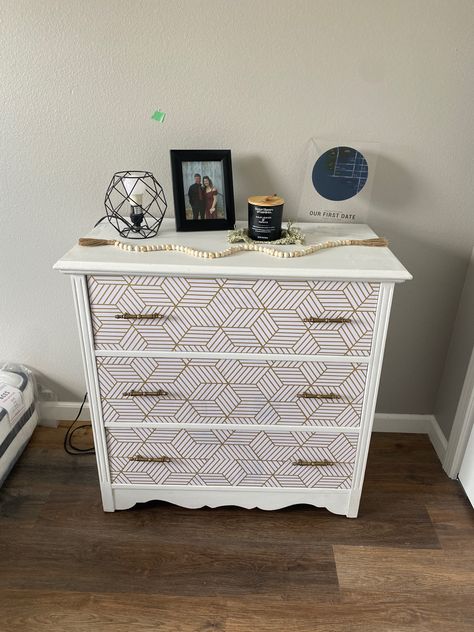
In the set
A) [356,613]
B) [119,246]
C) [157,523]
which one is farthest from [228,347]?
[356,613]

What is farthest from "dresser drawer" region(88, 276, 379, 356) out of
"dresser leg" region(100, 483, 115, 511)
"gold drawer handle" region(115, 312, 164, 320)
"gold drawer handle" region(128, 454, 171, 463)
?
"dresser leg" region(100, 483, 115, 511)

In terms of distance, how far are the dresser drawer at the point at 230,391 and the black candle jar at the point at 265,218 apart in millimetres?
379

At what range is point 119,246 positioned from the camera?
1387 millimetres

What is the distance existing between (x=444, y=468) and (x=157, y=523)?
1089mm

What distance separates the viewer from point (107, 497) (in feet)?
5.37

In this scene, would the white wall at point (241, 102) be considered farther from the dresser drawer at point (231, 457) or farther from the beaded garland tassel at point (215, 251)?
the dresser drawer at point (231, 457)

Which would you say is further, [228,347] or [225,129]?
[225,129]

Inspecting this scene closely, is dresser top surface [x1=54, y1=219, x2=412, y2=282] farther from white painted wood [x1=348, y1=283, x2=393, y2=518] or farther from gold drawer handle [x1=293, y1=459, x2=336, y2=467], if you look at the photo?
gold drawer handle [x1=293, y1=459, x2=336, y2=467]

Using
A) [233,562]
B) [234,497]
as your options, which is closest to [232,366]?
[234,497]

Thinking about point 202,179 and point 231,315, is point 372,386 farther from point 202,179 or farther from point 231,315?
point 202,179

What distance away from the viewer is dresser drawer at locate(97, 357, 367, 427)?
55.9 inches

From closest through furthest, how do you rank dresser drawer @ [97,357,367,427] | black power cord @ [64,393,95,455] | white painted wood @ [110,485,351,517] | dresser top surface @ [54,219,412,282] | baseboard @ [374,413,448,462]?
dresser top surface @ [54,219,412,282] → dresser drawer @ [97,357,367,427] → white painted wood @ [110,485,351,517] → black power cord @ [64,393,95,455] → baseboard @ [374,413,448,462]

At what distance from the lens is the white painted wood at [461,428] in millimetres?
1683

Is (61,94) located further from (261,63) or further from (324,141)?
(324,141)
